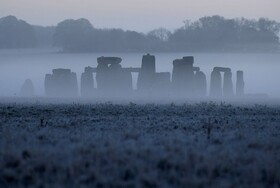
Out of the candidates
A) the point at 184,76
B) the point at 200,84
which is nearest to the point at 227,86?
the point at 200,84

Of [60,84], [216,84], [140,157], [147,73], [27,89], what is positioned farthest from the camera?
[27,89]

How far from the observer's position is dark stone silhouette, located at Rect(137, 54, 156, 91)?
7075 centimetres

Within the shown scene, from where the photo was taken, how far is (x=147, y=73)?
2808 inches

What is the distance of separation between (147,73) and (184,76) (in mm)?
5433

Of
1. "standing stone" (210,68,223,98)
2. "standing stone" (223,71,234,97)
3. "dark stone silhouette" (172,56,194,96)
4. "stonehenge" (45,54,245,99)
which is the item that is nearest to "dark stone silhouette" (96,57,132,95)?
"stonehenge" (45,54,245,99)

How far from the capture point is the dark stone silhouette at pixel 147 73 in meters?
70.8

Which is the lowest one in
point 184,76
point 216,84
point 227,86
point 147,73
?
point 227,86

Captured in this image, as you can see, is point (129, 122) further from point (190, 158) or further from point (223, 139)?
point (190, 158)

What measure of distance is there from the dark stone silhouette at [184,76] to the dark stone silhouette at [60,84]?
57.0 ft

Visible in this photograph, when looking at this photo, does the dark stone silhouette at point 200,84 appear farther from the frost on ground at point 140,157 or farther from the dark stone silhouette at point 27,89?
the frost on ground at point 140,157

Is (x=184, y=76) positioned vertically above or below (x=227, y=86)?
above

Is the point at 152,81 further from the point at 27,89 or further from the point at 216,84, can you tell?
the point at 27,89

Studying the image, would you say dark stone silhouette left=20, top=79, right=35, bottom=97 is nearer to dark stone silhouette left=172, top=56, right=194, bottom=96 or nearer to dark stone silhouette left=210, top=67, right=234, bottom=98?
dark stone silhouette left=172, top=56, right=194, bottom=96

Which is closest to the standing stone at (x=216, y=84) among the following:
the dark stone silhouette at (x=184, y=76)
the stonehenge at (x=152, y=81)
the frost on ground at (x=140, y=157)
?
the stonehenge at (x=152, y=81)
